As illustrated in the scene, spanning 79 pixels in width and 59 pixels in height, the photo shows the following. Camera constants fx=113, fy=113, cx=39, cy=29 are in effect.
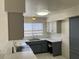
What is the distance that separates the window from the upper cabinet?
625 cm

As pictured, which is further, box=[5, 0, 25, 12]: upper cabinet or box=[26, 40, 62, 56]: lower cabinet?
box=[26, 40, 62, 56]: lower cabinet

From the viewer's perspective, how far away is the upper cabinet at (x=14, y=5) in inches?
63.1

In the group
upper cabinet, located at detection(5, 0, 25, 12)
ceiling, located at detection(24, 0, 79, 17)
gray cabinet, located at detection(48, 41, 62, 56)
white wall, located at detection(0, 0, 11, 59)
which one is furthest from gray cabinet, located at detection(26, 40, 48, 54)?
upper cabinet, located at detection(5, 0, 25, 12)

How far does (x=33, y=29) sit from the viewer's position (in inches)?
319

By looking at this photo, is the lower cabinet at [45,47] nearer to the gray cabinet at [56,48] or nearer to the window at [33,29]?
the gray cabinet at [56,48]

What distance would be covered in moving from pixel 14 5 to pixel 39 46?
573cm

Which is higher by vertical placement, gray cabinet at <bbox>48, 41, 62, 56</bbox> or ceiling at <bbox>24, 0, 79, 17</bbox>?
ceiling at <bbox>24, 0, 79, 17</bbox>

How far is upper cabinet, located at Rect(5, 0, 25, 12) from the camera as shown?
1.60m

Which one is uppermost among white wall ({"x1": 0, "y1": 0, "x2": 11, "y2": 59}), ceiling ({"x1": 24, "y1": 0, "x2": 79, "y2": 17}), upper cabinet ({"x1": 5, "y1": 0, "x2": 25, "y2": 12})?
ceiling ({"x1": 24, "y1": 0, "x2": 79, "y2": 17})

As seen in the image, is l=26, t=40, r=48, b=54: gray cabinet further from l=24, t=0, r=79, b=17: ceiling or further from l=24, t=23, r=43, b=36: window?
l=24, t=0, r=79, b=17: ceiling

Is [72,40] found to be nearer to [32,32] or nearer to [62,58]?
[62,58]

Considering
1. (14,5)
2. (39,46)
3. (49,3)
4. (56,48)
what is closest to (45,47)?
(39,46)

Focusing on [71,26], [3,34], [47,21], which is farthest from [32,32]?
[3,34]

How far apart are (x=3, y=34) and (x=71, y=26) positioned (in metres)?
3.53
